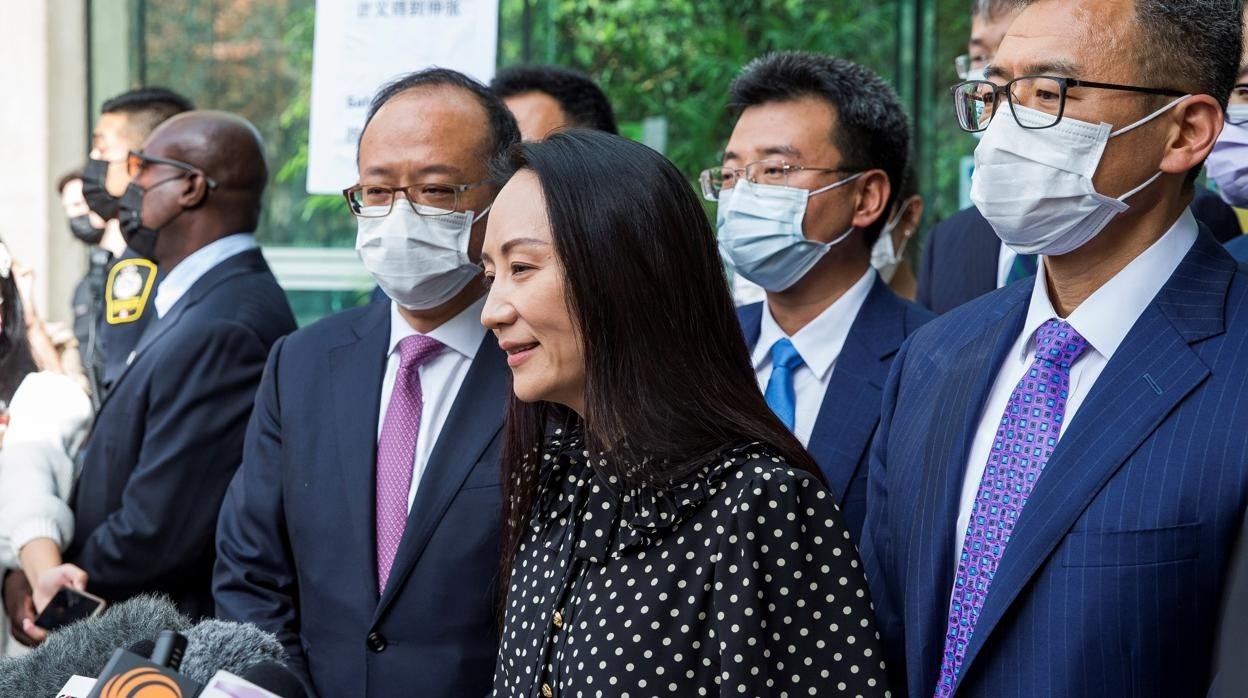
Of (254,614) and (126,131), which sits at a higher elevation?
(126,131)

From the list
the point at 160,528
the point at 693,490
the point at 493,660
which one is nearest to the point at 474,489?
the point at 493,660

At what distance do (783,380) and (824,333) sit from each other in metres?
0.18

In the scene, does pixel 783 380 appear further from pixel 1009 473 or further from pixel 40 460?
pixel 40 460

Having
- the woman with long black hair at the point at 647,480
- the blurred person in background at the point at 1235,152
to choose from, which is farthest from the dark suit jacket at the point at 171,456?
the blurred person in background at the point at 1235,152

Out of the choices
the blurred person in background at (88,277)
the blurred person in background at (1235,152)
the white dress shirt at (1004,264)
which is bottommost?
the blurred person in background at (88,277)

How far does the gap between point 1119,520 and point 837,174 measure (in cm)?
184

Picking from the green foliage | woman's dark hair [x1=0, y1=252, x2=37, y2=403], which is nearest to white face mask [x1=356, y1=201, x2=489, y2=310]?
woman's dark hair [x1=0, y1=252, x2=37, y2=403]

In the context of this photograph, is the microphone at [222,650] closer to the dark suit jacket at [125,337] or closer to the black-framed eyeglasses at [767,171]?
the black-framed eyeglasses at [767,171]

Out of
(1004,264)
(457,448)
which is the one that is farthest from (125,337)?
(1004,264)

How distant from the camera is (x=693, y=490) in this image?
2.36 metres

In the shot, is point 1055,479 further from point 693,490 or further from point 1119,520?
point 693,490

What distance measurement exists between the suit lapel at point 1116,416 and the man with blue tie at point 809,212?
1.28 meters

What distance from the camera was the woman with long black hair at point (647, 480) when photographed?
2.25 m

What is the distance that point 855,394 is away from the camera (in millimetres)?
3484
